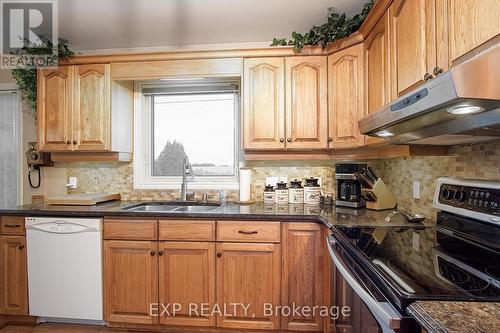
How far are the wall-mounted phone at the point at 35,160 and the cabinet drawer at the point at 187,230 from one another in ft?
5.09

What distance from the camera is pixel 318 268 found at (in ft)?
5.84

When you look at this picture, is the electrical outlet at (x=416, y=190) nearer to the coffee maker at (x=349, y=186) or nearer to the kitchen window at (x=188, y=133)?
the coffee maker at (x=349, y=186)

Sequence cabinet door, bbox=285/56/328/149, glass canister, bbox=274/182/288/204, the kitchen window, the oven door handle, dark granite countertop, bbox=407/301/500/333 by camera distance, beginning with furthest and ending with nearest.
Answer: the kitchen window, glass canister, bbox=274/182/288/204, cabinet door, bbox=285/56/328/149, the oven door handle, dark granite countertop, bbox=407/301/500/333

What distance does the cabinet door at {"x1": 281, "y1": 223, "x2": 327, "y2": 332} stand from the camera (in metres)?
1.78

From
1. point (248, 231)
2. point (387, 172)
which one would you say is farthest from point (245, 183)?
point (387, 172)

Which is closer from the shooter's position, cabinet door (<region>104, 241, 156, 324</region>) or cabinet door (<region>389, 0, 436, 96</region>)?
cabinet door (<region>389, 0, 436, 96</region>)

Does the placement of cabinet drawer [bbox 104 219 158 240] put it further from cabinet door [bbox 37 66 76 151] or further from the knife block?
the knife block

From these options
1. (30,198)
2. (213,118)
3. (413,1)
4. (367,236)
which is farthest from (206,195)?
(413,1)

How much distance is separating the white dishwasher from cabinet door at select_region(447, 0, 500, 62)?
2.29 meters

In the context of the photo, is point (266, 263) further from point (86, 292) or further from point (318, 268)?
point (86, 292)

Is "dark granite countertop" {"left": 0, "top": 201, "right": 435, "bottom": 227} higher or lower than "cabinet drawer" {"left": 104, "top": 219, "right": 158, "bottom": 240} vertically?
higher

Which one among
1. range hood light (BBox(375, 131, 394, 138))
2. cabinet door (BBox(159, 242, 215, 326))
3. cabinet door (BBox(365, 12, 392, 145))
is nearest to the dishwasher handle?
cabinet door (BBox(159, 242, 215, 326))

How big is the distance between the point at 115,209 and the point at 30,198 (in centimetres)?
133

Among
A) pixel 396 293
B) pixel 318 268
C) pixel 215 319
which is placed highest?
pixel 396 293
